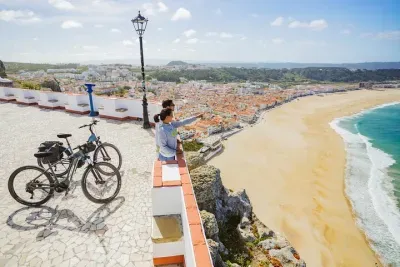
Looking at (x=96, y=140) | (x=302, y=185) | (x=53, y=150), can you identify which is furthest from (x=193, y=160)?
(x=302, y=185)

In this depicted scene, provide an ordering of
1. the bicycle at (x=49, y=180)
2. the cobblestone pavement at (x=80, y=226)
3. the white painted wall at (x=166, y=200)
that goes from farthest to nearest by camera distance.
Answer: the bicycle at (x=49, y=180) → the cobblestone pavement at (x=80, y=226) → the white painted wall at (x=166, y=200)

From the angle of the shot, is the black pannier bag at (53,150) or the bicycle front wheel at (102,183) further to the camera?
the black pannier bag at (53,150)

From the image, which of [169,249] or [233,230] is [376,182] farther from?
[169,249]

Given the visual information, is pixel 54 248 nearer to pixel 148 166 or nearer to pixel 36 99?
pixel 148 166

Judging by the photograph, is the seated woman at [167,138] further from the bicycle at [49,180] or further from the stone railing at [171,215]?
the bicycle at [49,180]

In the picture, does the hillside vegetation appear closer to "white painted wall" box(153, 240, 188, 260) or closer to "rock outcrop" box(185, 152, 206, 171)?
"rock outcrop" box(185, 152, 206, 171)

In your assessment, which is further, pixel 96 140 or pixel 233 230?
pixel 233 230

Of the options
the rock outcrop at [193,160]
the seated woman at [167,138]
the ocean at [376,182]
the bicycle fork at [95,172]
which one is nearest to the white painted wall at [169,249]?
the seated woman at [167,138]
